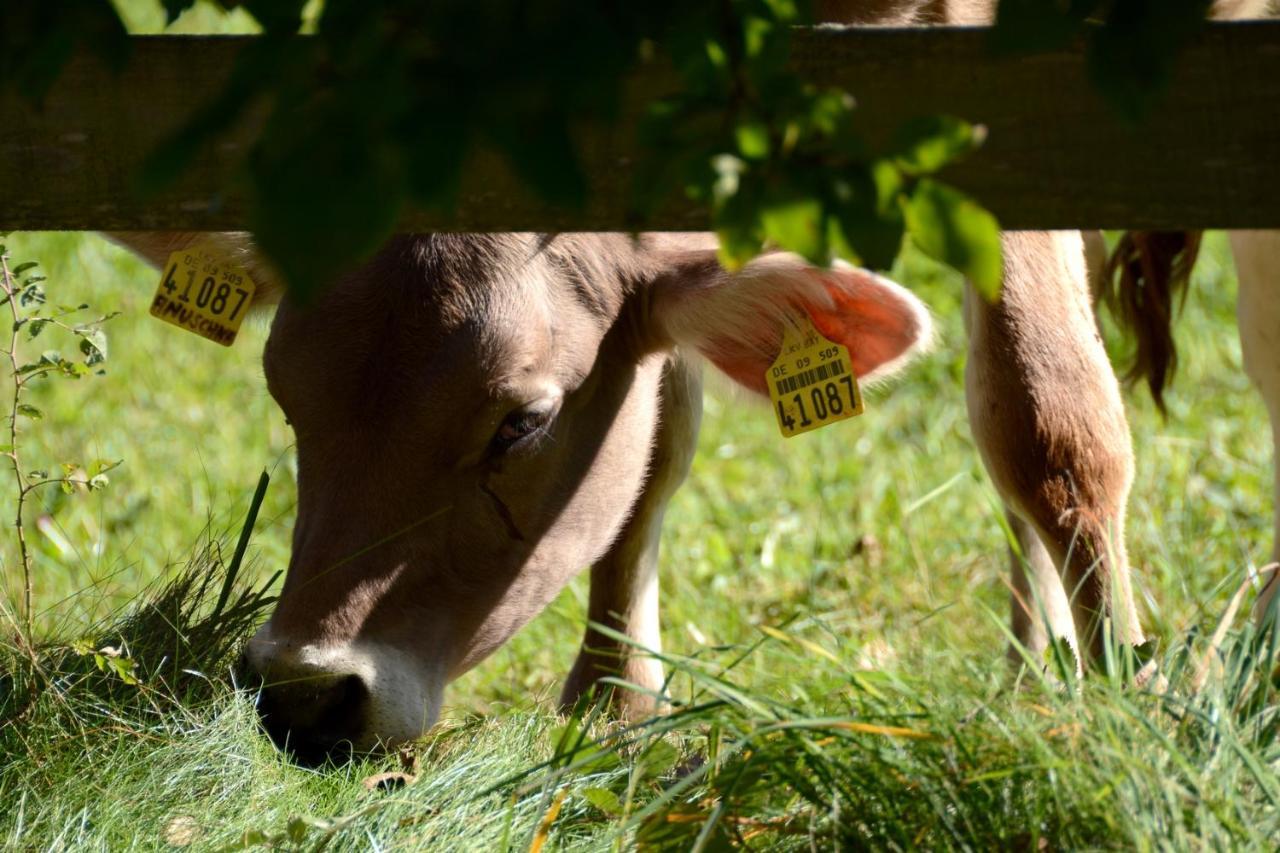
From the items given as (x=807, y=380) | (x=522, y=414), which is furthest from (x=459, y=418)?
(x=807, y=380)

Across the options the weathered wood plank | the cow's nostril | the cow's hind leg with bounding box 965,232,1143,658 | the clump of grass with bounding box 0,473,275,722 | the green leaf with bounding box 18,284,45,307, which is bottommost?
the cow's nostril

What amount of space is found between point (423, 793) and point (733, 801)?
0.59 metres

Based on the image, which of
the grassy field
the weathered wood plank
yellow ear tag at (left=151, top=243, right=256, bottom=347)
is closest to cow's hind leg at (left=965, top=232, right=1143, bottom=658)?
the grassy field

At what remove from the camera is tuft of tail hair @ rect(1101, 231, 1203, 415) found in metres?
4.38

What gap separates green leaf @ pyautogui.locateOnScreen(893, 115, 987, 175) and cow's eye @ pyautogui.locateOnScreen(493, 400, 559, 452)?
173 centimetres

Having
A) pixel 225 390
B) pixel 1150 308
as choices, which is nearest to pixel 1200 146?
pixel 1150 308

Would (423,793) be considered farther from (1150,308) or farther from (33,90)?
(1150,308)

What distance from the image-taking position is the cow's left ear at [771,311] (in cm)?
296

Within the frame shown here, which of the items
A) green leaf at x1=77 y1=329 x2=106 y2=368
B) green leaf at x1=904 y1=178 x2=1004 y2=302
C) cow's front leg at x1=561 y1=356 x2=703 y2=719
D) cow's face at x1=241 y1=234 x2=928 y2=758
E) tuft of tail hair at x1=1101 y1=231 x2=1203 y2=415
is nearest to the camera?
green leaf at x1=904 y1=178 x2=1004 y2=302

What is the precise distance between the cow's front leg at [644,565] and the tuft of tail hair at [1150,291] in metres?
1.52

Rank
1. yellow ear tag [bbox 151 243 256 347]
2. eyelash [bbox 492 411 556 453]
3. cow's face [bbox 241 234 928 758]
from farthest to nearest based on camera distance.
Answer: yellow ear tag [bbox 151 243 256 347], eyelash [bbox 492 411 556 453], cow's face [bbox 241 234 928 758]

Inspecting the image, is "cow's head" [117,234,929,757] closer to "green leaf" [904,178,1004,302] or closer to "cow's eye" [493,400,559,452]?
"cow's eye" [493,400,559,452]

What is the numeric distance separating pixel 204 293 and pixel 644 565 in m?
1.22

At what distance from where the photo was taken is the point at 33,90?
1229 mm
